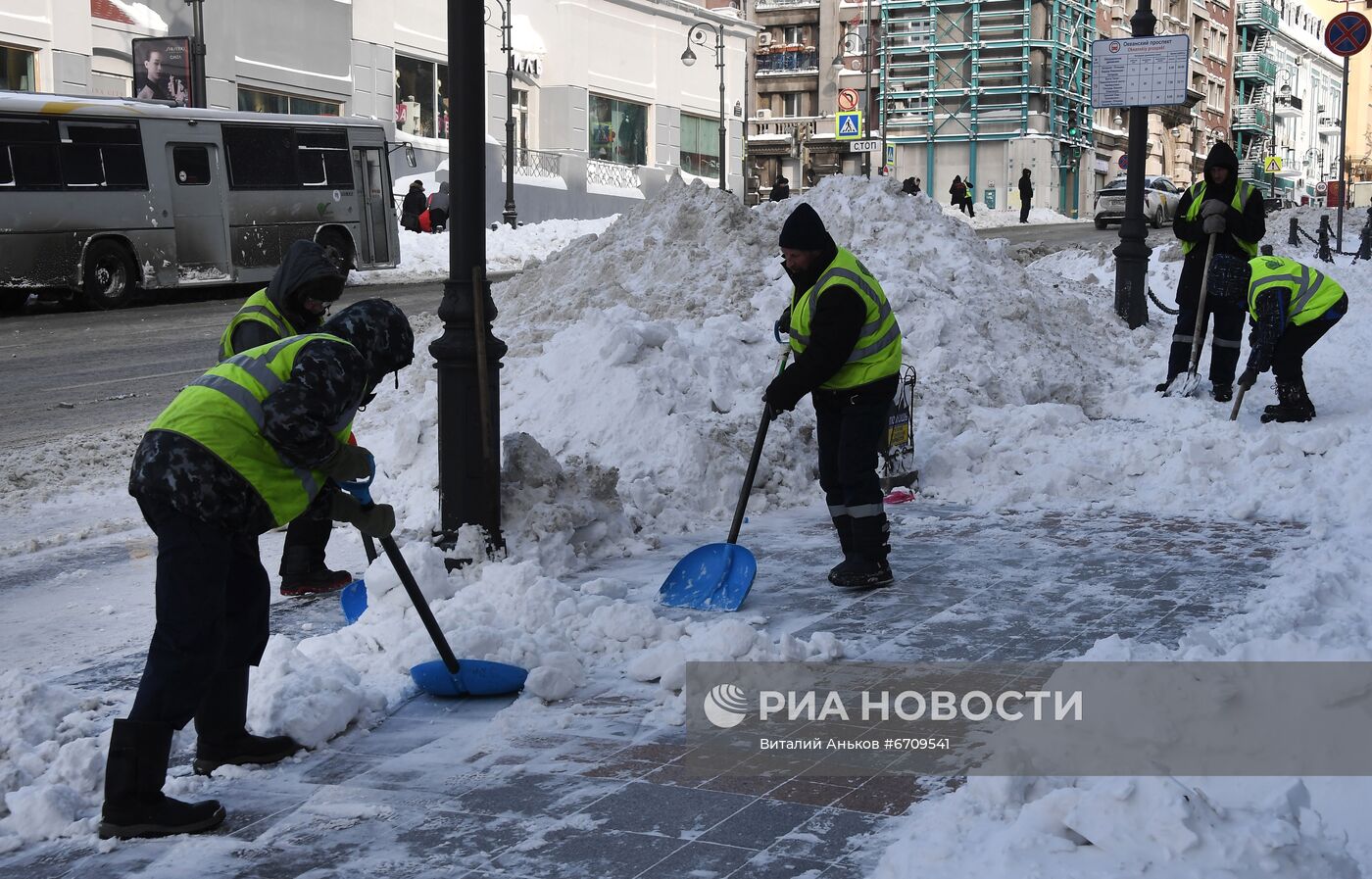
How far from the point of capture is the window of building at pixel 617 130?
4141 cm

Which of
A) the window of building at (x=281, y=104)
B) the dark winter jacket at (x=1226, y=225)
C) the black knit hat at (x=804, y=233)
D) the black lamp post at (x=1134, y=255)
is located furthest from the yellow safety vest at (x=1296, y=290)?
the window of building at (x=281, y=104)

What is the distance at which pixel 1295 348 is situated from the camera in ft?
31.7

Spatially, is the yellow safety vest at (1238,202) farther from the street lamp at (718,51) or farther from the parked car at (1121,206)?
the street lamp at (718,51)

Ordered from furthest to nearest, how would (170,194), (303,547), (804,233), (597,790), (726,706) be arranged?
1. (170,194)
2. (303,547)
3. (804,233)
4. (726,706)
5. (597,790)

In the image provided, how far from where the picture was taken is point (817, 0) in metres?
64.4

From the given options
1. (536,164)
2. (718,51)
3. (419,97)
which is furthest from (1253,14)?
(419,97)

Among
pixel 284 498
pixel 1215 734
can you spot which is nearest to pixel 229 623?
pixel 284 498

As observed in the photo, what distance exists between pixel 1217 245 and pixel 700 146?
3697cm

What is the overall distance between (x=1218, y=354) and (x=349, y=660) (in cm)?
746

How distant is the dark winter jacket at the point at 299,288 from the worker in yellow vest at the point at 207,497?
1202 mm

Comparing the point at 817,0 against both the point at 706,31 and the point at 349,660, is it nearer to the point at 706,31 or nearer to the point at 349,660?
the point at 706,31

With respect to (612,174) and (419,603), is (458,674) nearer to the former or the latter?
(419,603)

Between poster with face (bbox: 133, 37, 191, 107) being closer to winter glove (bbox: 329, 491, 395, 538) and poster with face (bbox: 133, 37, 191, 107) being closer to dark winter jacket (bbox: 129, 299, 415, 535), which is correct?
winter glove (bbox: 329, 491, 395, 538)

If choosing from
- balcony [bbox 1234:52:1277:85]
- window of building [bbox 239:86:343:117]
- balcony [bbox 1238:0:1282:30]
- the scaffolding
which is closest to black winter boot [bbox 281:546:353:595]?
window of building [bbox 239:86:343:117]
